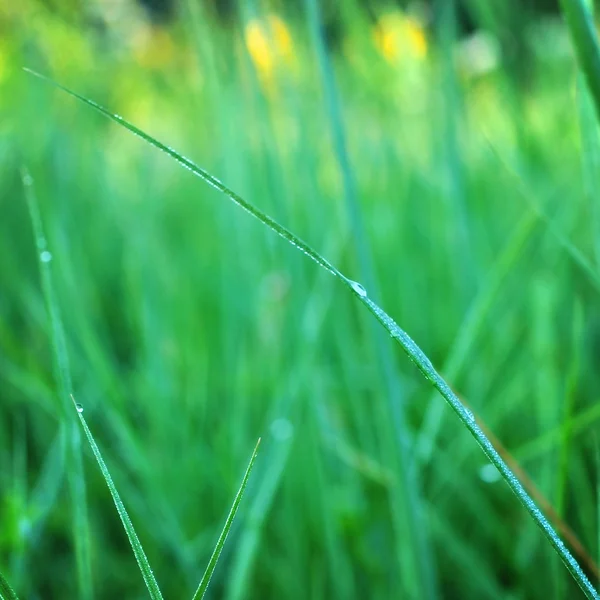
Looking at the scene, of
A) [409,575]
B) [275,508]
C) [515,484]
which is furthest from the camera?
[275,508]

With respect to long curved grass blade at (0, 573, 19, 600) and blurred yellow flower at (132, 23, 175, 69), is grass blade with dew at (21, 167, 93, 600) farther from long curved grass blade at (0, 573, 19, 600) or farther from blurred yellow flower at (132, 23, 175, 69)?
blurred yellow flower at (132, 23, 175, 69)

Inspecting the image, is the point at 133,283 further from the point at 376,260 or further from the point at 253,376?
the point at 376,260

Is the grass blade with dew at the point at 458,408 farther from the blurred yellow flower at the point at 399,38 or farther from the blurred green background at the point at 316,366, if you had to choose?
the blurred yellow flower at the point at 399,38

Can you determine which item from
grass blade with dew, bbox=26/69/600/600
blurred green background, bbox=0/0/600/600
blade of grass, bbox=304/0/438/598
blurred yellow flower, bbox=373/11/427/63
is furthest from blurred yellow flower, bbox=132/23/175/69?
grass blade with dew, bbox=26/69/600/600

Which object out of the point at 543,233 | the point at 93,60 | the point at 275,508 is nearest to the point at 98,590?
the point at 275,508

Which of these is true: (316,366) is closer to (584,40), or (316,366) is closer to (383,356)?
(383,356)

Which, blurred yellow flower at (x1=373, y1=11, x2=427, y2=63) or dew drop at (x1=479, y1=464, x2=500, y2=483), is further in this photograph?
blurred yellow flower at (x1=373, y1=11, x2=427, y2=63)
